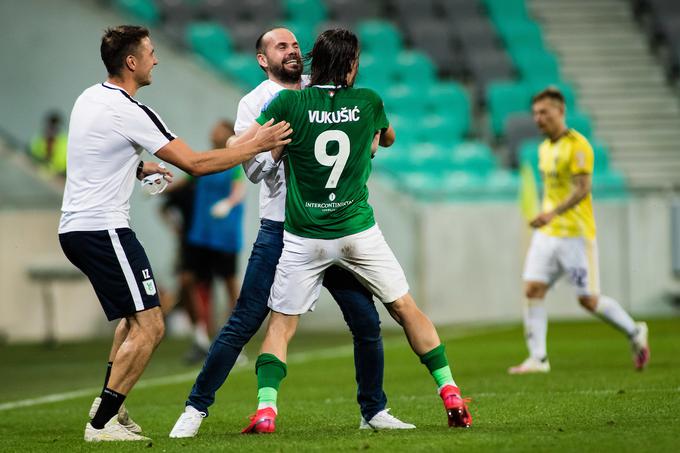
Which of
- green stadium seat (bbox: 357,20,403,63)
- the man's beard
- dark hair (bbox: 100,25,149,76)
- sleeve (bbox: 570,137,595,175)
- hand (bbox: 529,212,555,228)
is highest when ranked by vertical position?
green stadium seat (bbox: 357,20,403,63)

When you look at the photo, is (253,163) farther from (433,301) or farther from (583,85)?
(583,85)

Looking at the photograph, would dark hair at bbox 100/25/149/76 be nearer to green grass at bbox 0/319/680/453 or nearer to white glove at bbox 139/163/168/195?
white glove at bbox 139/163/168/195

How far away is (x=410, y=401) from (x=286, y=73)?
2.61 metres

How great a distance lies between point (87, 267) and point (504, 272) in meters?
11.1

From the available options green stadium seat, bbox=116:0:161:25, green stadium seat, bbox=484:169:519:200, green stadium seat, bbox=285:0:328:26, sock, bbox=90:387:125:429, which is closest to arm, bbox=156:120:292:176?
sock, bbox=90:387:125:429

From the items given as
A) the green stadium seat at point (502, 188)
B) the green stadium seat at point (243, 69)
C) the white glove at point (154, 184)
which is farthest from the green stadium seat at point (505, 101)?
the white glove at point (154, 184)

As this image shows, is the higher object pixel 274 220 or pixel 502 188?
pixel 274 220

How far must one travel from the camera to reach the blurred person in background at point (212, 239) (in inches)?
509

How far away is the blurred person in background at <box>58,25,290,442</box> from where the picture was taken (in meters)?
6.52

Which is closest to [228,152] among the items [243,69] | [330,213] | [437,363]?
[330,213]

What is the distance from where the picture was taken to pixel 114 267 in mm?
6570

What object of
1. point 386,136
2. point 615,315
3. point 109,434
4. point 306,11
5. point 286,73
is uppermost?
point 306,11

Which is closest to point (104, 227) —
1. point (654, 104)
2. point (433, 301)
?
point (433, 301)

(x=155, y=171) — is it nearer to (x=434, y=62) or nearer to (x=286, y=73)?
(x=286, y=73)
